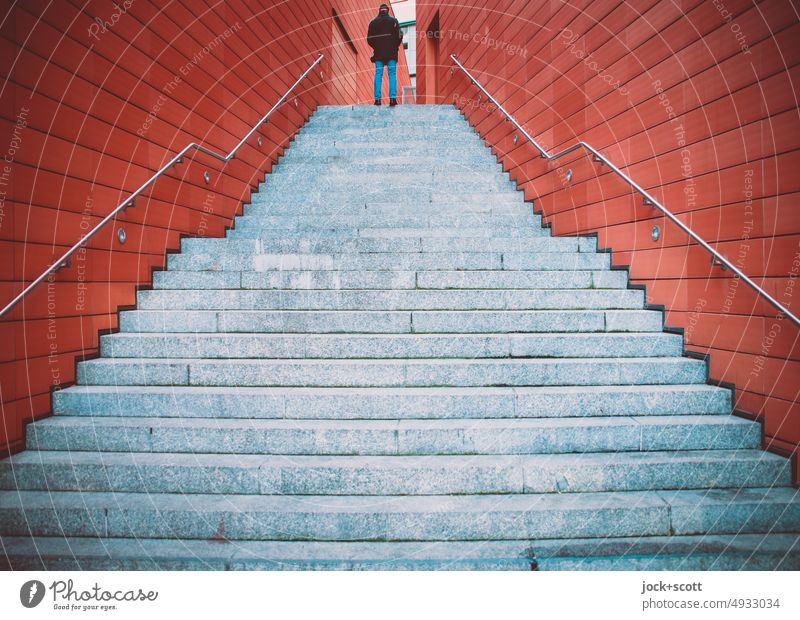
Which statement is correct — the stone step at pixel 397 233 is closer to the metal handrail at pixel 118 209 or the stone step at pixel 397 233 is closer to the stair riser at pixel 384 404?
the metal handrail at pixel 118 209

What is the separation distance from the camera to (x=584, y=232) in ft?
15.6

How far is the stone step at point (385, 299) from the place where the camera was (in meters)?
3.74

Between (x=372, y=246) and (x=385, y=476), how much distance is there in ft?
7.85

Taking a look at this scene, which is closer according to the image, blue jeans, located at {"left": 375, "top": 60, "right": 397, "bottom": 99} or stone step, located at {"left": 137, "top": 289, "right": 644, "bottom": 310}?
stone step, located at {"left": 137, "top": 289, "right": 644, "bottom": 310}

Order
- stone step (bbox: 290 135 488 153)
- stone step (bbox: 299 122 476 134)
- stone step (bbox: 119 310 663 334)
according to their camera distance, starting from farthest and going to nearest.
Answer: stone step (bbox: 299 122 476 134) → stone step (bbox: 290 135 488 153) → stone step (bbox: 119 310 663 334)

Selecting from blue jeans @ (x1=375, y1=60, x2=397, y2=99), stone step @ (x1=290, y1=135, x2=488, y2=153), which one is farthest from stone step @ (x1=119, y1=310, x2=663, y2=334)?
blue jeans @ (x1=375, y1=60, x2=397, y2=99)

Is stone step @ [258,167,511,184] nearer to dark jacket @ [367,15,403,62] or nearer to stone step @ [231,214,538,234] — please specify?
stone step @ [231,214,538,234]

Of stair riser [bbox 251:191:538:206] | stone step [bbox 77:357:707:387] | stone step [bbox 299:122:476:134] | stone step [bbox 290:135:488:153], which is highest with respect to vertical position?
stone step [bbox 299:122:476:134]

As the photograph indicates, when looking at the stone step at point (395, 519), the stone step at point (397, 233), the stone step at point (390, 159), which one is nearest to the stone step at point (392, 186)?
the stone step at point (390, 159)

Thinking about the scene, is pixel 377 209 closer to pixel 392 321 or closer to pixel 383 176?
pixel 383 176

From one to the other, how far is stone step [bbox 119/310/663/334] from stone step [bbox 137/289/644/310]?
163 millimetres

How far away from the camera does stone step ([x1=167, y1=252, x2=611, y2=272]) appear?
409 centimetres
